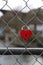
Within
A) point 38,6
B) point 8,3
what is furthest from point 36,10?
point 8,3

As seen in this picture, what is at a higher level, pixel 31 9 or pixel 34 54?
pixel 31 9

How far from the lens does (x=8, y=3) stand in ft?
2.34

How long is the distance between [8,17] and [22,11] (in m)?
0.06

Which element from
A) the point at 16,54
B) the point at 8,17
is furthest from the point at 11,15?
the point at 16,54

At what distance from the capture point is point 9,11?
729 mm

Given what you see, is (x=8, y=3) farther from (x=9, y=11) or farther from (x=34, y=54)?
(x=34, y=54)

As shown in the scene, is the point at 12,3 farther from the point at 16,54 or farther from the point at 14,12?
the point at 16,54

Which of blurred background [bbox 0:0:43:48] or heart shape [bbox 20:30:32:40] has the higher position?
blurred background [bbox 0:0:43:48]

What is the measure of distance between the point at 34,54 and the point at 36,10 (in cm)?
18

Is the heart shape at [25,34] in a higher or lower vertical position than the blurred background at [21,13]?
lower

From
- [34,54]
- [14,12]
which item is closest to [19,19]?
[14,12]

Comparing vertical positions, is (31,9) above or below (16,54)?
above

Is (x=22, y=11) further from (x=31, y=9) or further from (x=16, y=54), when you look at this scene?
(x=16, y=54)

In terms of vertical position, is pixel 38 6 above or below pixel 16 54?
above
